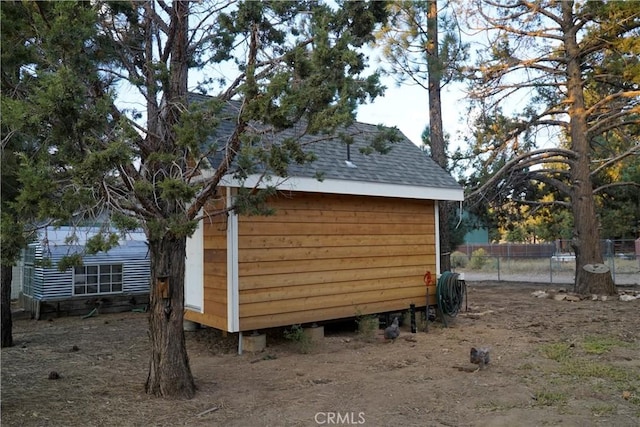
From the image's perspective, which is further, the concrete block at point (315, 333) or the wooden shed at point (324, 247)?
the concrete block at point (315, 333)

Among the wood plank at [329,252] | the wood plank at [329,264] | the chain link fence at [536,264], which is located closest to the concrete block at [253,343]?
the wood plank at [329,264]

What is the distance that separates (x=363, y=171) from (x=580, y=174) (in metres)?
7.77

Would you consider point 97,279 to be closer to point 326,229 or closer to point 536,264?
point 326,229

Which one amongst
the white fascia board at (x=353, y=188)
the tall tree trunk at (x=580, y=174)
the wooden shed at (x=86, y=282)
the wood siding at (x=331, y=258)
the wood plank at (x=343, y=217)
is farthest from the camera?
the tall tree trunk at (x=580, y=174)

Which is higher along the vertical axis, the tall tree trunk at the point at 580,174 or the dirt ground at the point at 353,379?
the tall tree trunk at the point at 580,174

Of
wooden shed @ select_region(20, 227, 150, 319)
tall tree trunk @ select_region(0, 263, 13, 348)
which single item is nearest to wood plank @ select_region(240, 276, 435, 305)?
tall tree trunk @ select_region(0, 263, 13, 348)

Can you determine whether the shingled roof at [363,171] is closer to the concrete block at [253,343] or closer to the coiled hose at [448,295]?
the coiled hose at [448,295]

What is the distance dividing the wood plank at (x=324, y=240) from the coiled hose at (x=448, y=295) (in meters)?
0.80

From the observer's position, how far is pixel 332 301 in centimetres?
772

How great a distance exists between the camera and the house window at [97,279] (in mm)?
11609

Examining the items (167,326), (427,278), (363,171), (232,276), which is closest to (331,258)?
(363,171)

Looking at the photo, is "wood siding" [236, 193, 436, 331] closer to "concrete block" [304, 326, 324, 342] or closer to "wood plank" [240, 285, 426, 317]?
"wood plank" [240, 285, 426, 317]

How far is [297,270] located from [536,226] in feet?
95.4

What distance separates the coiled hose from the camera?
872cm
